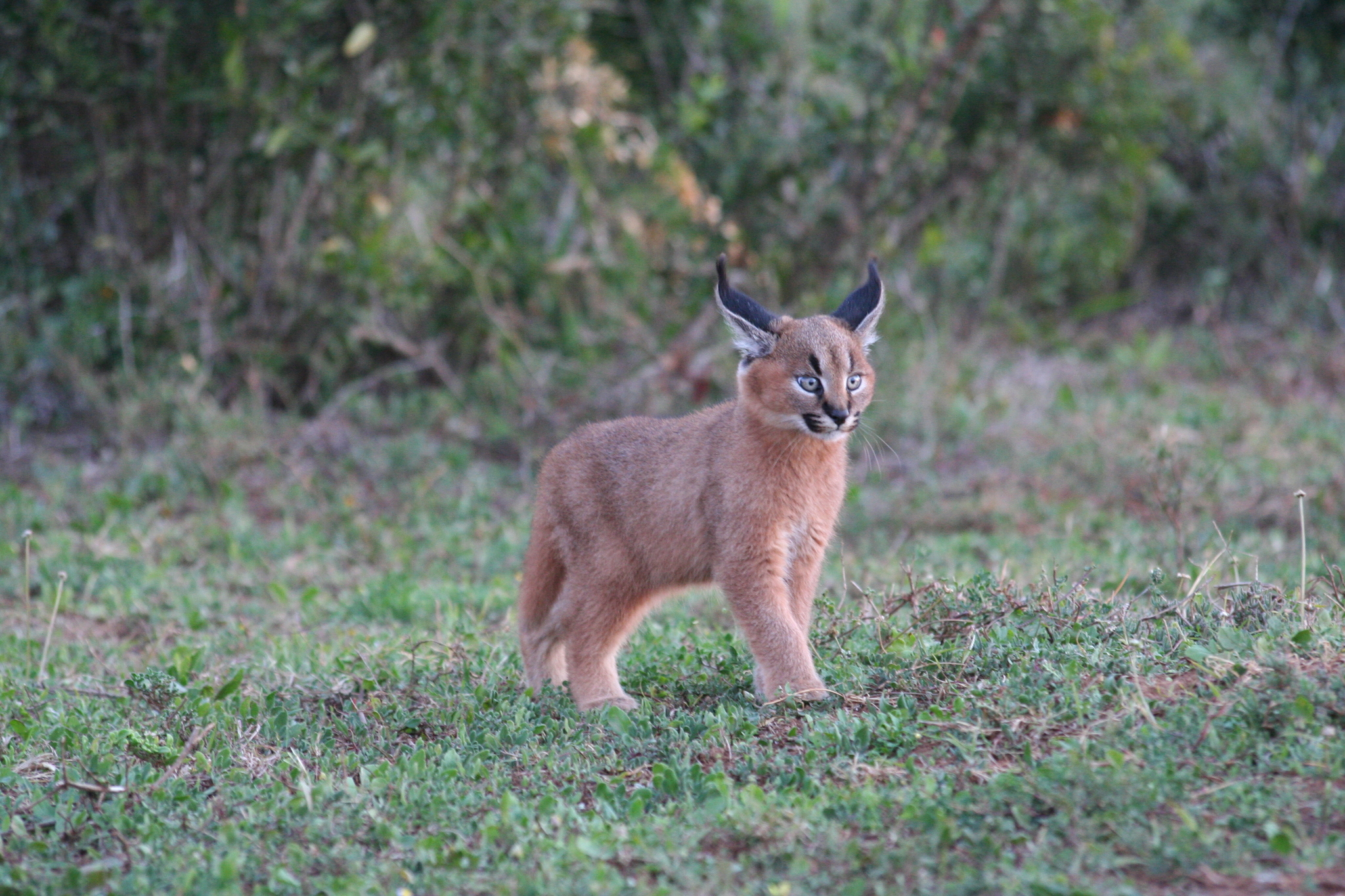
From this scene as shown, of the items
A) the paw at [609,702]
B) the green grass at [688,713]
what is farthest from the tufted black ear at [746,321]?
the paw at [609,702]

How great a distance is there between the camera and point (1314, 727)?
388 cm

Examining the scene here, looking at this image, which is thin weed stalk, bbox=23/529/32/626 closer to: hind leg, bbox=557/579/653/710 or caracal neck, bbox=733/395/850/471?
hind leg, bbox=557/579/653/710

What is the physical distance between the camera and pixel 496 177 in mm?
11039

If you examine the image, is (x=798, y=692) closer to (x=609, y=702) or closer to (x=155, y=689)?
(x=609, y=702)

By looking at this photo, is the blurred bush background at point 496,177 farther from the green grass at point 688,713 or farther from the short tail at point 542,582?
the short tail at point 542,582

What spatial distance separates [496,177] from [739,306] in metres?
6.17

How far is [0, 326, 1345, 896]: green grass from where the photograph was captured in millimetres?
3590

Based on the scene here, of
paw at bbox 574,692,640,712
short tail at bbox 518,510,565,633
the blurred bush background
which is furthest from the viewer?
the blurred bush background

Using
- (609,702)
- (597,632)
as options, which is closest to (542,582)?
(597,632)

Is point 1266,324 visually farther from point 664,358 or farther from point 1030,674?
point 1030,674

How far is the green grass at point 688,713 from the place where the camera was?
3.59m

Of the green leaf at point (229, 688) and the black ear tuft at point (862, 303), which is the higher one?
the black ear tuft at point (862, 303)

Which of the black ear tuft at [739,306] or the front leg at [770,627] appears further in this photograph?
the black ear tuft at [739,306]

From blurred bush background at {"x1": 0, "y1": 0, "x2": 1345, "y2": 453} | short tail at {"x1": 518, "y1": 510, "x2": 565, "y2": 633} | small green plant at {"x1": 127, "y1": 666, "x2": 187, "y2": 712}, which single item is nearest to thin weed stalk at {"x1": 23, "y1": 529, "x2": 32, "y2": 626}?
small green plant at {"x1": 127, "y1": 666, "x2": 187, "y2": 712}
